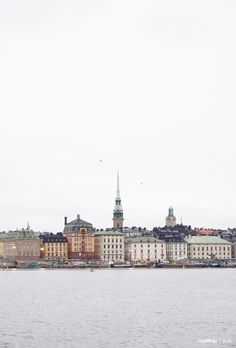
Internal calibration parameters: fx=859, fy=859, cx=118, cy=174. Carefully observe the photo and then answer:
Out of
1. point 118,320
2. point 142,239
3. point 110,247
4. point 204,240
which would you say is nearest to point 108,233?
point 110,247

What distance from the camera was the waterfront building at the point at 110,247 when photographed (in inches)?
7175

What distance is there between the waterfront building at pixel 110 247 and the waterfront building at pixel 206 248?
55.7ft

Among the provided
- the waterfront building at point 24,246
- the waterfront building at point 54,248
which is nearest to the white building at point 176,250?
the waterfront building at point 54,248

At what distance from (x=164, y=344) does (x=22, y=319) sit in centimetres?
1180

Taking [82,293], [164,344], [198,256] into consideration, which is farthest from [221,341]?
[198,256]

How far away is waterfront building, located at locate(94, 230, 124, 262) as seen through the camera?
182250mm

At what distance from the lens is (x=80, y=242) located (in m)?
182

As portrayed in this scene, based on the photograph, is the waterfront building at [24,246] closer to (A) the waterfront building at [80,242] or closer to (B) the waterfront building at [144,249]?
(A) the waterfront building at [80,242]

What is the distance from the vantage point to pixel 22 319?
45062 millimetres

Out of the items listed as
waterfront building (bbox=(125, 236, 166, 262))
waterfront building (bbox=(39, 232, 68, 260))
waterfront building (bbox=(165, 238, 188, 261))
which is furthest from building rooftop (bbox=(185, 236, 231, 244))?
waterfront building (bbox=(39, 232, 68, 260))

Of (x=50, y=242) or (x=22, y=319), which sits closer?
(x=22, y=319)

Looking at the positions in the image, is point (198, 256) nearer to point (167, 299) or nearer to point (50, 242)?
point (50, 242)

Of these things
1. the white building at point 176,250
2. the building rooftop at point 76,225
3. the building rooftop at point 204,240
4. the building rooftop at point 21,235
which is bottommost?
the white building at point 176,250

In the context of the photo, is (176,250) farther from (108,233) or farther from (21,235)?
(21,235)
